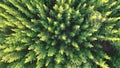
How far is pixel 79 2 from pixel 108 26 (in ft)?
2.03

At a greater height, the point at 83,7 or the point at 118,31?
the point at 83,7

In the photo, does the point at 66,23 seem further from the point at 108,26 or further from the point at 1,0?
the point at 1,0

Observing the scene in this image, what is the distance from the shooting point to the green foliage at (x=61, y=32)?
439 centimetres

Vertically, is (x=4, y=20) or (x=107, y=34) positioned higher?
(x=4, y=20)

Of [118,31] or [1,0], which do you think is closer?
[118,31]

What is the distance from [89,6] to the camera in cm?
446

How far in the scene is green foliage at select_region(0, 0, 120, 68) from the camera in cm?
439

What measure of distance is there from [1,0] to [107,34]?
6.46 ft

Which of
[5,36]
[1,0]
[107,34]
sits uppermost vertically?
[1,0]

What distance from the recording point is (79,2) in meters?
4.57

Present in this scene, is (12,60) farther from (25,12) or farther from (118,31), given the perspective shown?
(118,31)

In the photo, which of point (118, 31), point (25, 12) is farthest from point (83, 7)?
point (25, 12)

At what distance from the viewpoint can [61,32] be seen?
176 inches

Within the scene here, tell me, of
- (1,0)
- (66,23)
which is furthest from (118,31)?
(1,0)
